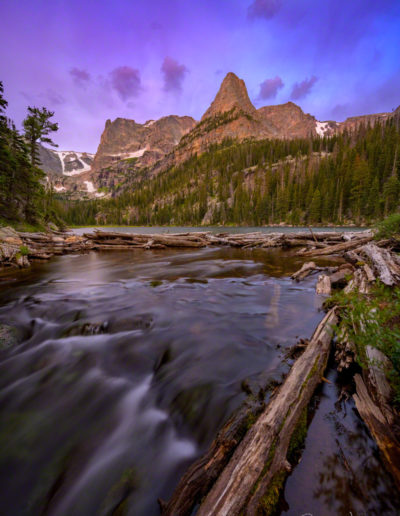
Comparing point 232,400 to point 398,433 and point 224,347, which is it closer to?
point 224,347

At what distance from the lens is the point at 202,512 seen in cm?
149

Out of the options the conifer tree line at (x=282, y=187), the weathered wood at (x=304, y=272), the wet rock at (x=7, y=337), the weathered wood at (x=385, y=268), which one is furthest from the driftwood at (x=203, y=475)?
the conifer tree line at (x=282, y=187)

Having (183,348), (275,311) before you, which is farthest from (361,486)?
(275,311)

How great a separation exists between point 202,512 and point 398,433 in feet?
6.29

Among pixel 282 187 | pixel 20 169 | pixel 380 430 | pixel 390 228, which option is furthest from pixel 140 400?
pixel 282 187

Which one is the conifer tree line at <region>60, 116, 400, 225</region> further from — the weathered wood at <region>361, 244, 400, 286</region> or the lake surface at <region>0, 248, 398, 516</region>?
the lake surface at <region>0, 248, 398, 516</region>

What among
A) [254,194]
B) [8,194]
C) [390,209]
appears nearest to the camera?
[8,194]

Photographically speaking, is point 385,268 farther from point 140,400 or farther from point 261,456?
point 140,400

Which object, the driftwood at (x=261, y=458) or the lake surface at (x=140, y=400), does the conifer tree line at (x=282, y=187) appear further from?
the driftwood at (x=261, y=458)

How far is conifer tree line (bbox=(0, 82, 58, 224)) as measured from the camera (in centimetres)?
2334

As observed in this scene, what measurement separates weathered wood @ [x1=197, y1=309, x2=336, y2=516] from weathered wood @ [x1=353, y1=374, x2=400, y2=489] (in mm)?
533

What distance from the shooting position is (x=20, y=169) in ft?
87.2

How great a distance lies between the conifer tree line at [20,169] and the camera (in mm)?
23344

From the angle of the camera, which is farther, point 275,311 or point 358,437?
point 275,311
